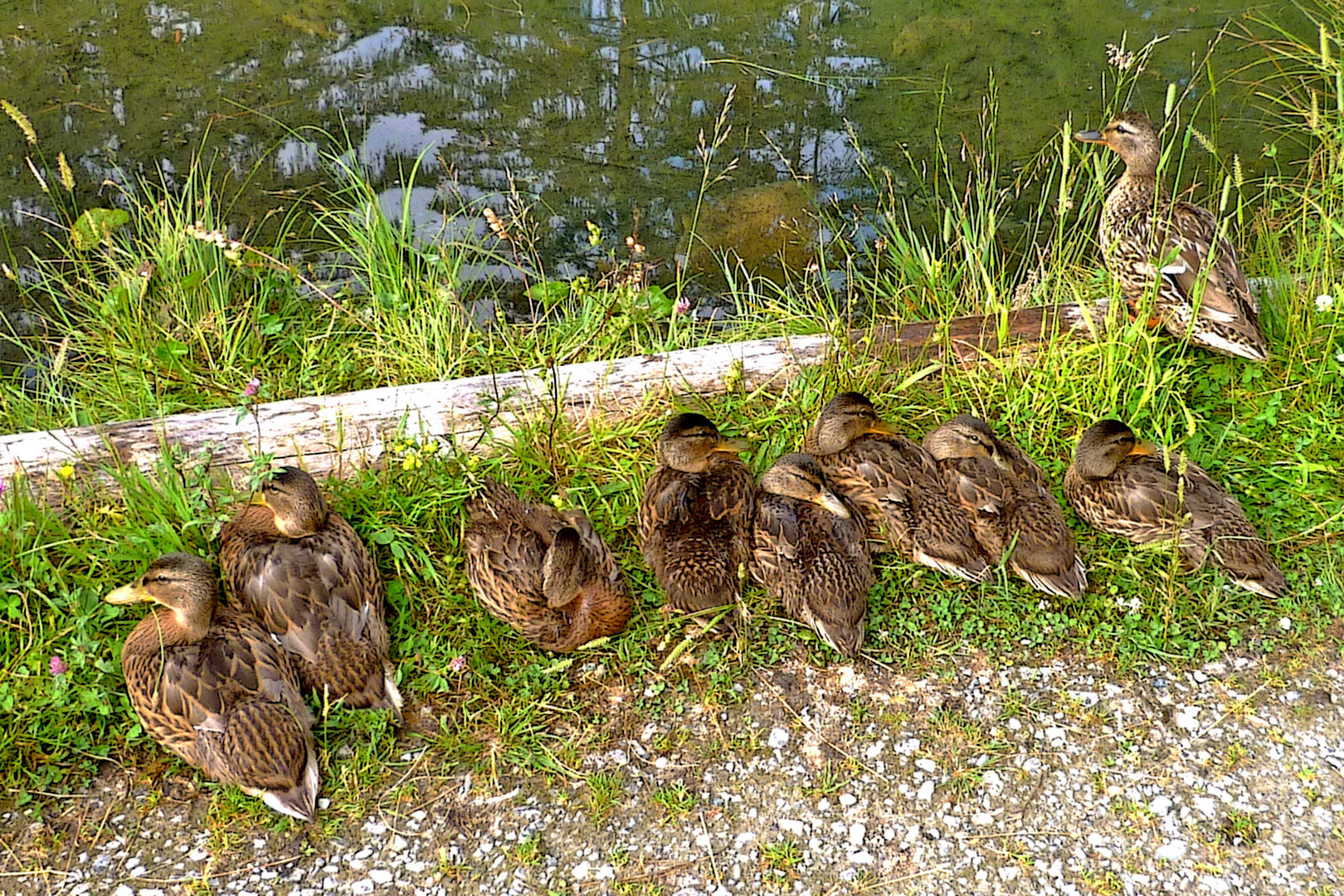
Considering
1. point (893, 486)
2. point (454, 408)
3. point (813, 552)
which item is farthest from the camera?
point (454, 408)

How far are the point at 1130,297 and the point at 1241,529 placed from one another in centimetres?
147

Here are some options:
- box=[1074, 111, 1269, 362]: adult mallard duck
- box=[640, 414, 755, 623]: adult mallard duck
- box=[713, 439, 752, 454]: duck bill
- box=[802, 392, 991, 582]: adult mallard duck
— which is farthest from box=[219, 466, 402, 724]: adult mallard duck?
box=[1074, 111, 1269, 362]: adult mallard duck

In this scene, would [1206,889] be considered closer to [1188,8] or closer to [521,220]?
[521,220]

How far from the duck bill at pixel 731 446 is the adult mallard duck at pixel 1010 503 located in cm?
81

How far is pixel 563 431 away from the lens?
188 inches

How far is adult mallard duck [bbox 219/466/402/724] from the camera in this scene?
3.82 metres

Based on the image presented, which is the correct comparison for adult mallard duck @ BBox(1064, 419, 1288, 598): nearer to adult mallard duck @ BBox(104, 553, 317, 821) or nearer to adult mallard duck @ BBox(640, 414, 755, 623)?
adult mallard duck @ BBox(640, 414, 755, 623)

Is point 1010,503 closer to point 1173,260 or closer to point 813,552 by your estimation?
point 813,552

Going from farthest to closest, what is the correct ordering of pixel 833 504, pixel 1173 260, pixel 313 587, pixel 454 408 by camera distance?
pixel 1173 260 < pixel 454 408 < pixel 833 504 < pixel 313 587

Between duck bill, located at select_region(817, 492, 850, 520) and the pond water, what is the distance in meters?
3.17

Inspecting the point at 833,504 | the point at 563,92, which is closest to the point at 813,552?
the point at 833,504

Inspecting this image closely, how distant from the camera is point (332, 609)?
12.8 feet

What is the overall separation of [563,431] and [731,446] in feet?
2.56

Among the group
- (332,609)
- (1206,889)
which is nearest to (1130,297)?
(1206,889)
